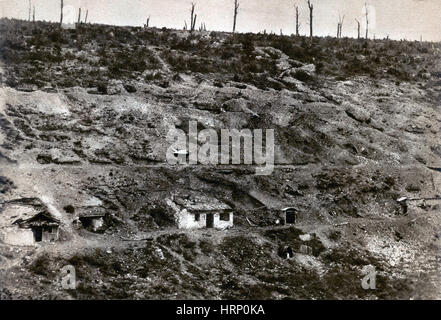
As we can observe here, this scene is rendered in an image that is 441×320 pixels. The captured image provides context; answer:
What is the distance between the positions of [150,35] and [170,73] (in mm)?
10047

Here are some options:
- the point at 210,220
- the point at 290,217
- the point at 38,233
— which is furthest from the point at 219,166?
the point at 38,233

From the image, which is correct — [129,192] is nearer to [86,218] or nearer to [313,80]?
[86,218]

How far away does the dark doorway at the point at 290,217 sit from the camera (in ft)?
113

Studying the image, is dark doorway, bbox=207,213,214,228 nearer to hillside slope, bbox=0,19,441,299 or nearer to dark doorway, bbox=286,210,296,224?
hillside slope, bbox=0,19,441,299

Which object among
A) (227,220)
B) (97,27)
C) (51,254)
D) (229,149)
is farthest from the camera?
(97,27)

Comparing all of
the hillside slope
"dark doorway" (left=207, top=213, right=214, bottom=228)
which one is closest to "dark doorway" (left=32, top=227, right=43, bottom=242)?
the hillside slope

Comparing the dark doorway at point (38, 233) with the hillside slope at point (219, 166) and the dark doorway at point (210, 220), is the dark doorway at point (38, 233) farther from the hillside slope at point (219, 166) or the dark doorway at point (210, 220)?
the dark doorway at point (210, 220)

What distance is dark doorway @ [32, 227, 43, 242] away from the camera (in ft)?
95.8

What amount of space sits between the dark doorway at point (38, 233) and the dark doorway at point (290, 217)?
1780 centimetres

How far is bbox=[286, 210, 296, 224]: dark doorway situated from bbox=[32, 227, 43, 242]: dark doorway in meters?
17.8

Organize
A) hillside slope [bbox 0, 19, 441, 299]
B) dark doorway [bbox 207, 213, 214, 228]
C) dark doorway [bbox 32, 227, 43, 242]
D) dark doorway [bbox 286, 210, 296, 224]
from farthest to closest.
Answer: dark doorway [bbox 286, 210, 296, 224]
dark doorway [bbox 207, 213, 214, 228]
dark doorway [bbox 32, 227, 43, 242]
hillside slope [bbox 0, 19, 441, 299]

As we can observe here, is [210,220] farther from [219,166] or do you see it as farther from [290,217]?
[290,217]

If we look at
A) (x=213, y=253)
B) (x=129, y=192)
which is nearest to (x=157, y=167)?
(x=129, y=192)

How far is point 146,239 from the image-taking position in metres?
30.7
